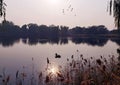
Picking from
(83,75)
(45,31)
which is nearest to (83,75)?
(83,75)

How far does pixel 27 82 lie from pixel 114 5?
6.93 meters

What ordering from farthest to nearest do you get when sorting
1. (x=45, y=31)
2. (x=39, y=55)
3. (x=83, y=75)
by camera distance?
1. (x=45, y=31)
2. (x=39, y=55)
3. (x=83, y=75)

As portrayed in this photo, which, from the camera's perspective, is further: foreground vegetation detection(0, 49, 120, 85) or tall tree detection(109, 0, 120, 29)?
tall tree detection(109, 0, 120, 29)

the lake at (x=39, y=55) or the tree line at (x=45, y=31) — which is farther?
the tree line at (x=45, y=31)

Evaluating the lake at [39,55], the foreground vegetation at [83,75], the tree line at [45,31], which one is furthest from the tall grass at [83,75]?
the tree line at [45,31]

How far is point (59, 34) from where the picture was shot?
4914 inches

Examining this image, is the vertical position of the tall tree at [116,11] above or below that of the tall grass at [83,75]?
above

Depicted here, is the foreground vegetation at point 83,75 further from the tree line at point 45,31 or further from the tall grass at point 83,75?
the tree line at point 45,31

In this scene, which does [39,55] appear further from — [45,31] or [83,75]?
[45,31]

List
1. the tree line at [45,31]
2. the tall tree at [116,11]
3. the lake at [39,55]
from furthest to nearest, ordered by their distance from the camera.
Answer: the tree line at [45,31] < the lake at [39,55] < the tall tree at [116,11]

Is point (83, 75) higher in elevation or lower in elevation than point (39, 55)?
higher

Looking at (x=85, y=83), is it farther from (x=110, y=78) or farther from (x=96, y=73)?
(x=96, y=73)

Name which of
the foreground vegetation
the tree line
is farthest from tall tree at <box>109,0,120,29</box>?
the tree line

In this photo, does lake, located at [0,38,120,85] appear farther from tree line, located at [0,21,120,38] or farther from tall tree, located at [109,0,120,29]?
tree line, located at [0,21,120,38]
